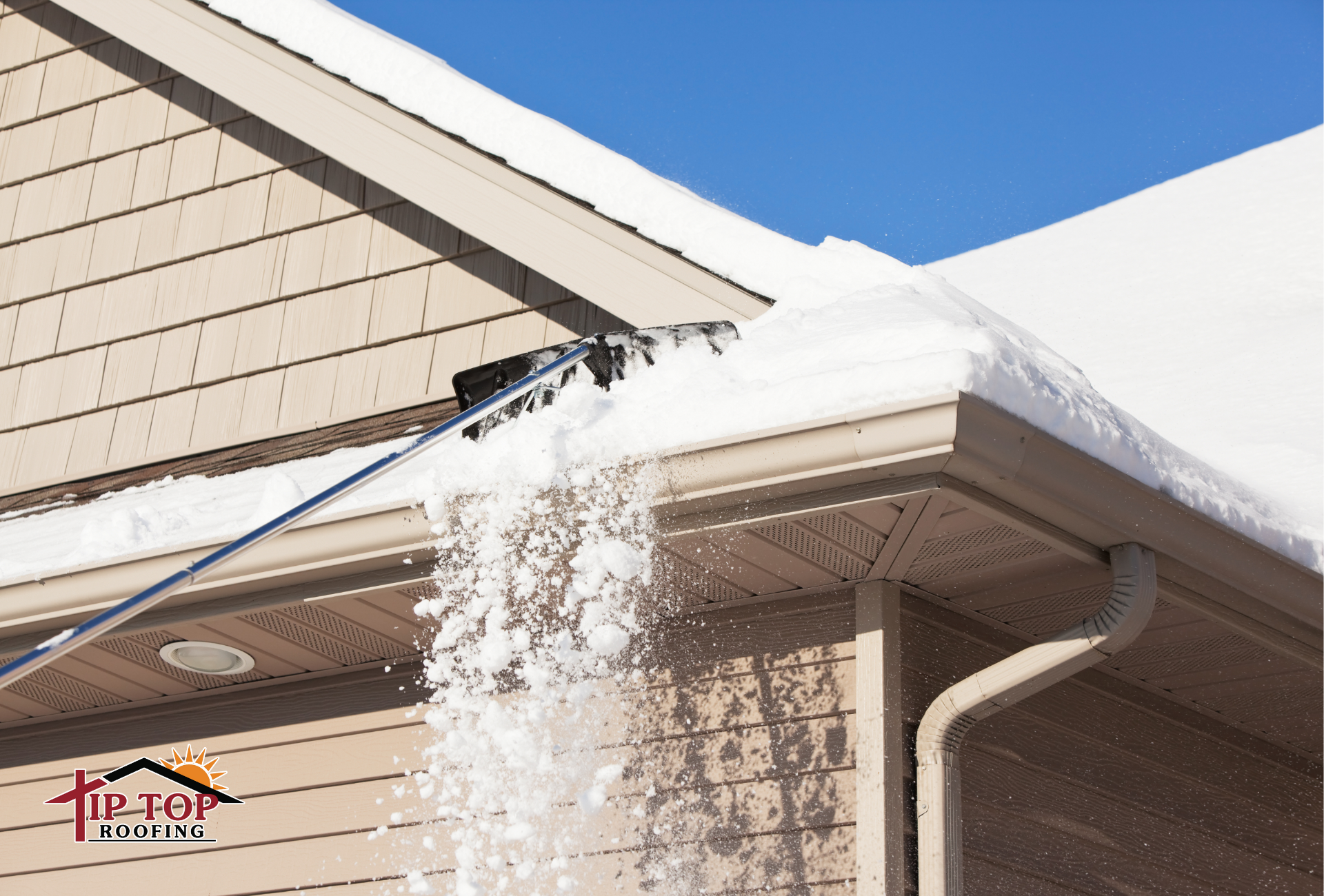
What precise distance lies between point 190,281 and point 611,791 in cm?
309

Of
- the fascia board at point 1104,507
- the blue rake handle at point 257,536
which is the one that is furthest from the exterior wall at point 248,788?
the fascia board at point 1104,507

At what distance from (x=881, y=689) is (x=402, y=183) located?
2535 millimetres

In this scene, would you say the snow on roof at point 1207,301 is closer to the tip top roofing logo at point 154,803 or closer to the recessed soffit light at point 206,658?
the recessed soffit light at point 206,658

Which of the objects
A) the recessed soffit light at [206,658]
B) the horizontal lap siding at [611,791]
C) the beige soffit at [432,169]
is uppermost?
the beige soffit at [432,169]

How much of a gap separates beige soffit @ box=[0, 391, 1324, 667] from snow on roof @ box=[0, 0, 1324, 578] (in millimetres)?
37

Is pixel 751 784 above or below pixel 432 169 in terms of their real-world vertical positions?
below

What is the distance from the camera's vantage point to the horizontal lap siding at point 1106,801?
9.55 ft

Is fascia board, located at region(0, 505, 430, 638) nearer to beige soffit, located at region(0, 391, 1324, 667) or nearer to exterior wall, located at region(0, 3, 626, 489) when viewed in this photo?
beige soffit, located at region(0, 391, 1324, 667)

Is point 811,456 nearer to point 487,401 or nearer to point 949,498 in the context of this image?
point 949,498

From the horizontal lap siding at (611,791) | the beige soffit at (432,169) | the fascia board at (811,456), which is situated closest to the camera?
the fascia board at (811,456)

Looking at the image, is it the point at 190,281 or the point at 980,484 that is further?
the point at 190,281

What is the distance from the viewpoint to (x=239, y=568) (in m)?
3.08

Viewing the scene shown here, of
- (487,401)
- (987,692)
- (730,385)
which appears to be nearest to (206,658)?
(487,401)

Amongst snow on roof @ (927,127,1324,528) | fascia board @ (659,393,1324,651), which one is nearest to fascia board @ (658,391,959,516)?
fascia board @ (659,393,1324,651)
